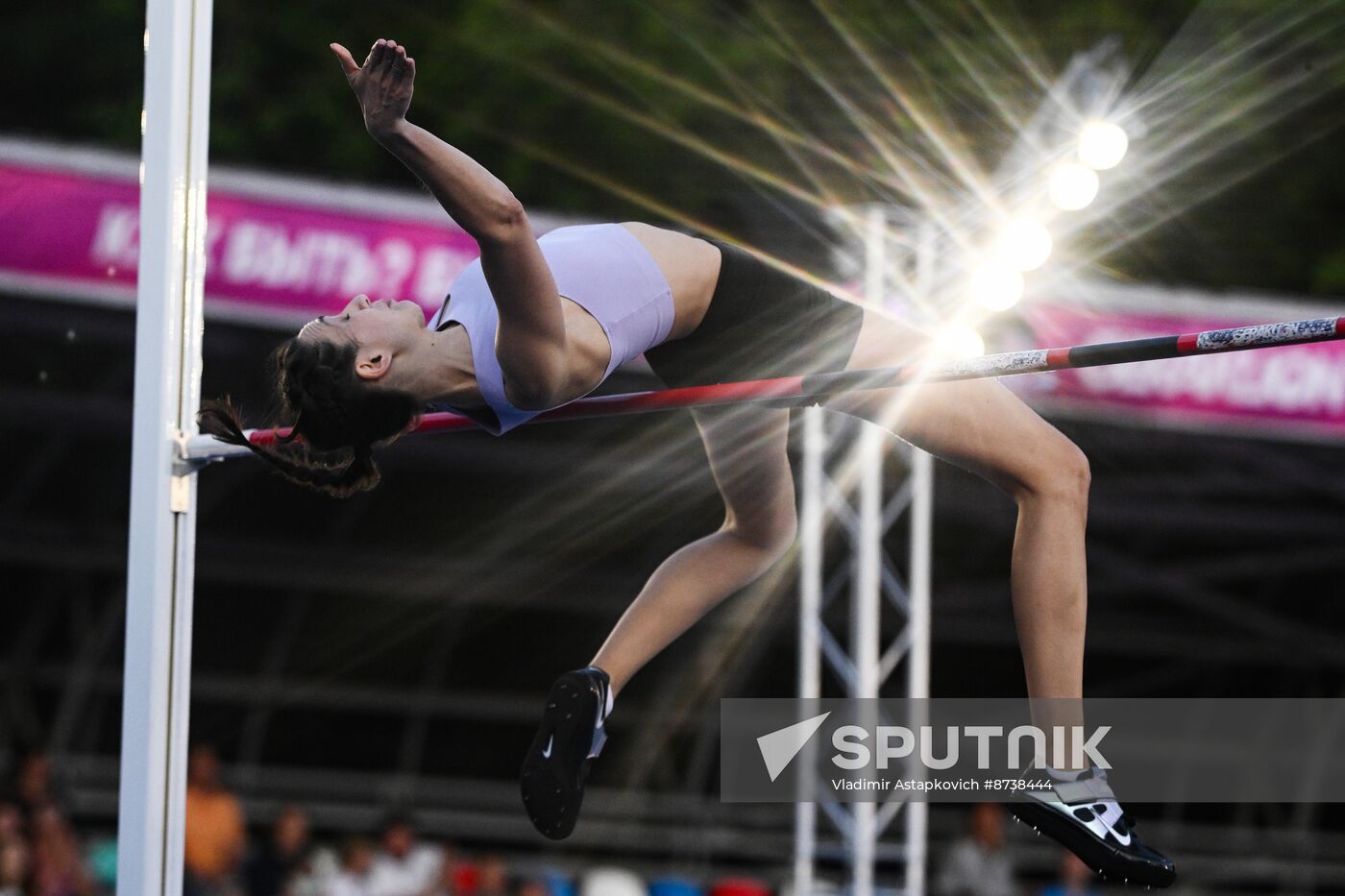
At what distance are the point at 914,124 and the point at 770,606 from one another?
3720mm

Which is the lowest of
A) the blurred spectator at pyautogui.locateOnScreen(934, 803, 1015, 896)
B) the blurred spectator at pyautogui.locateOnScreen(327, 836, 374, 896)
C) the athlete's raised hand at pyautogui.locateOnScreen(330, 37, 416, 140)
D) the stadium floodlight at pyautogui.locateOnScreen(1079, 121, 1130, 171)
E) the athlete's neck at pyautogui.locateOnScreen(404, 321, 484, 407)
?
the blurred spectator at pyautogui.locateOnScreen(327, 836, 374, 896)

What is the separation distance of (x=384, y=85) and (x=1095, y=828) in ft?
4.99

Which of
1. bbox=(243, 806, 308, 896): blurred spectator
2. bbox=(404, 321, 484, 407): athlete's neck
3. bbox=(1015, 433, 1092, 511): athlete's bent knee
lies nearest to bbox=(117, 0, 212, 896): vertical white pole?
bbox=(404, 321, 484, 407): athlete's neck

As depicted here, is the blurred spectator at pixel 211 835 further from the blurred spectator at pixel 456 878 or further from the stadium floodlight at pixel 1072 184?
the stadium floodlight at pixel 1072 184

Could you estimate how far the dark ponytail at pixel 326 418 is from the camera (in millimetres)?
2740

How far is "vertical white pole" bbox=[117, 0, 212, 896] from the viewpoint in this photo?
120 inches

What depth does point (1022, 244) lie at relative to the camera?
5.88 meters

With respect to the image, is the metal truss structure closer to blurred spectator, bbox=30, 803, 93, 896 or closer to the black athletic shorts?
blurred spectator, bbox=30, 803, 93, 896

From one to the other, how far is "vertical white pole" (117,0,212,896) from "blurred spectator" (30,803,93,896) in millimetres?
3213

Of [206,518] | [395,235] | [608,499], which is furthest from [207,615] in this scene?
[395,235]

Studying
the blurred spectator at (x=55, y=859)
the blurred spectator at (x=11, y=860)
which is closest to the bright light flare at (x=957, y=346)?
the blurred spectator at (x=11, y=860)

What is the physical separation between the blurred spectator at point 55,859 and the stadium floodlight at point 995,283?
380cm

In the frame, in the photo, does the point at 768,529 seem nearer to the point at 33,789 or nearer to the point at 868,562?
the point at 868,562
